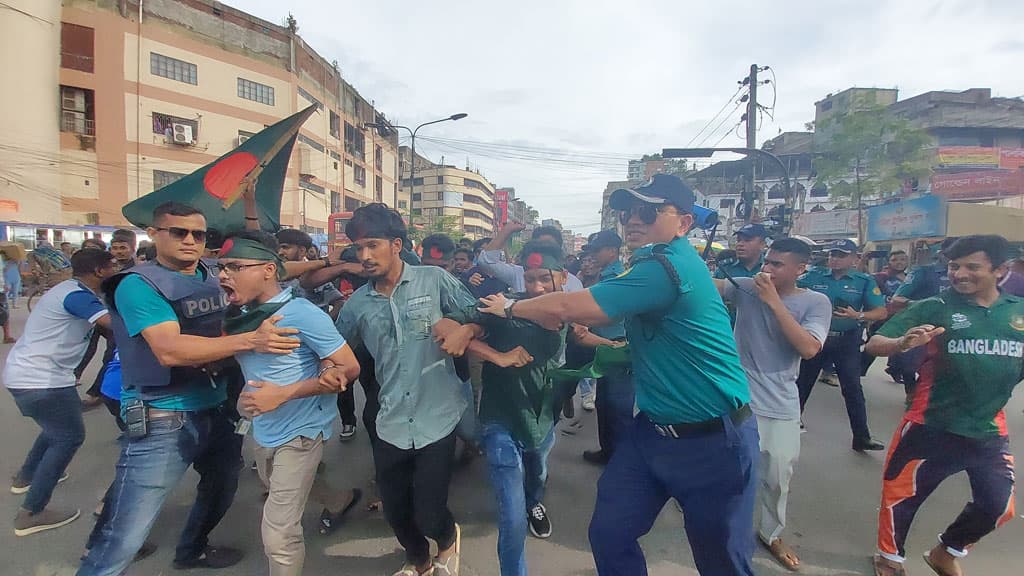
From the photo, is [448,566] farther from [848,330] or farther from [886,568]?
[848,330]

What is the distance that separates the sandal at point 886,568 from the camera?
8.98ft

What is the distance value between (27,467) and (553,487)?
12.4 ft

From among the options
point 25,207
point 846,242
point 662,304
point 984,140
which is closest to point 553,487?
point 662,304

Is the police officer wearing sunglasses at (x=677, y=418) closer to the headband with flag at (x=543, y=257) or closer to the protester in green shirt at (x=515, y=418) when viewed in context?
the protester in green shirt at (x=515, y=418)

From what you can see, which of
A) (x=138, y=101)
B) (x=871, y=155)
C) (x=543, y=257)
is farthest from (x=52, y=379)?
(x=871, y=155)

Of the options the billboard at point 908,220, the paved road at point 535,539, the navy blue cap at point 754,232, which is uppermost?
the billboard at point 908,220

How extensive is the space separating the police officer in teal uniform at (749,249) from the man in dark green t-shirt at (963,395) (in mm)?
1434

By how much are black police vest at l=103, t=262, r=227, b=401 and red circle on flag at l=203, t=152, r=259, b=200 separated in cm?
146

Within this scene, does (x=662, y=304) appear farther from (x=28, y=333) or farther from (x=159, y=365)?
(x=28, y=333)

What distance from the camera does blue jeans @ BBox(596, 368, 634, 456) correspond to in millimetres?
3604

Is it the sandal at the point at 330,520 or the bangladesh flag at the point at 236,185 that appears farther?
the bangladesh flag at the point at 236,185

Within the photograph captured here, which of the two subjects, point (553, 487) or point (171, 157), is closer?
point (553, 487)

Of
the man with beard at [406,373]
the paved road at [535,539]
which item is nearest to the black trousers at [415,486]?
the man with beard at [406,373]

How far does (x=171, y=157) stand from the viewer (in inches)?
986
